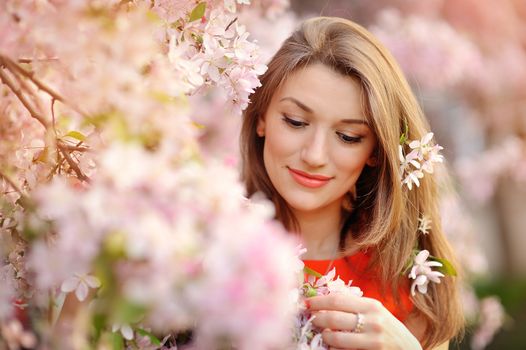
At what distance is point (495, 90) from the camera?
21.2ft

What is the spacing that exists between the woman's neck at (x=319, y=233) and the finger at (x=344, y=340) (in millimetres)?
591

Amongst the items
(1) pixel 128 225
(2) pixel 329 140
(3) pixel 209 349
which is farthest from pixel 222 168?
(2) pixel 329 140

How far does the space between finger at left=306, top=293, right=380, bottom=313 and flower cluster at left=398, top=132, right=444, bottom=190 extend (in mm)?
463

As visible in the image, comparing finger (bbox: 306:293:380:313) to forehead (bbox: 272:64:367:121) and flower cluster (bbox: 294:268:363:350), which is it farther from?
forehead (bbox: 272:64:367:121)

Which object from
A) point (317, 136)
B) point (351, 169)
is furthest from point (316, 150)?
point (351, 169)

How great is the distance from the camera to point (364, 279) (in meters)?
2.25

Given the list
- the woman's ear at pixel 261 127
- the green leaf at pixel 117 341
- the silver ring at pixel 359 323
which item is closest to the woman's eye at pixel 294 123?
the woman's ear at pixel 261 127

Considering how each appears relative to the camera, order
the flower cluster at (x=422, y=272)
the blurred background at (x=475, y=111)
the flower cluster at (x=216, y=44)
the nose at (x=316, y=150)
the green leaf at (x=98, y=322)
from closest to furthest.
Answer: the green leaf at (x=98, y=322), the flower cluster at (x=216, y=44), the nose at (x=316, y=150), the flower cluster at (x=422, y=272), the blurred background at (x=475, y=111)

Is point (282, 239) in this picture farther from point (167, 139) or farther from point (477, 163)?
point (477, 163)

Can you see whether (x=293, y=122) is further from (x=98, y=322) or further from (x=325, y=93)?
(x=98, y=322)

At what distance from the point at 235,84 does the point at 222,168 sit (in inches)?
30.7

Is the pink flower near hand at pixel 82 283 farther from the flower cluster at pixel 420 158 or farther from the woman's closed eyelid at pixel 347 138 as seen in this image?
the flower cluster at pixel 420 158

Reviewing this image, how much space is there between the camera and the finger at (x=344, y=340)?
5.37 ft

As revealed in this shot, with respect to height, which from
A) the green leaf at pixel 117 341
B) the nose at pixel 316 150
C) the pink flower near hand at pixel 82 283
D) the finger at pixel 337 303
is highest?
the nose at pixel 316 150
